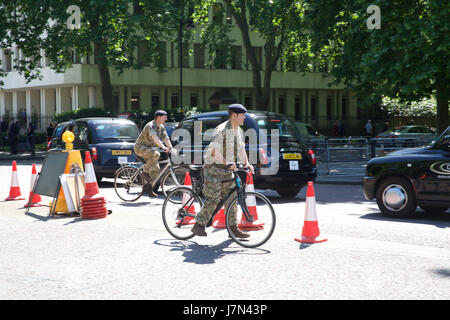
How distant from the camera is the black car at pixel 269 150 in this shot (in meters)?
12.0

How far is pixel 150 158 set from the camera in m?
12.1

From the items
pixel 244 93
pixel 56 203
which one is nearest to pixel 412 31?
pixel 56 203

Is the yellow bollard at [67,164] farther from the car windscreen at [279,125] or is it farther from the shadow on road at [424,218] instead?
the shadow on road at [424,218]

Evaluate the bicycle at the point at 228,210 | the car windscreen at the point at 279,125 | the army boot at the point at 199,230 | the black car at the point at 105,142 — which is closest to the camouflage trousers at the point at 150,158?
the car windscreen at the point at 279,125

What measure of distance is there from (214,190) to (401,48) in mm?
12698

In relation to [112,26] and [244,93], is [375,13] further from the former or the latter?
[244,93]

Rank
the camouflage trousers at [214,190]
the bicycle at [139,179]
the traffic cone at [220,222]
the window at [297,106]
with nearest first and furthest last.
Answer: the camouflage trousers at [214,190] < the traffic cone at [220,222] < the bicycle at [139,179] < the window at [297,106]

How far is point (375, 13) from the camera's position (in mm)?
19516

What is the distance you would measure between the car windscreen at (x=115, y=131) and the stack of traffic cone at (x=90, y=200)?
6031 millimetres

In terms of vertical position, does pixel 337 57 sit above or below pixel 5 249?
above

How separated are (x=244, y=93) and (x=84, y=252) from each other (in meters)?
50.0

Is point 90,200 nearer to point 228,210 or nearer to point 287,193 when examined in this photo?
point 228,210

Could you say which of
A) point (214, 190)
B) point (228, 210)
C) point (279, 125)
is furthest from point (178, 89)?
point (228, 210)

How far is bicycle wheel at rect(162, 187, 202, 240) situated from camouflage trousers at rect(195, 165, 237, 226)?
0.39 metres
